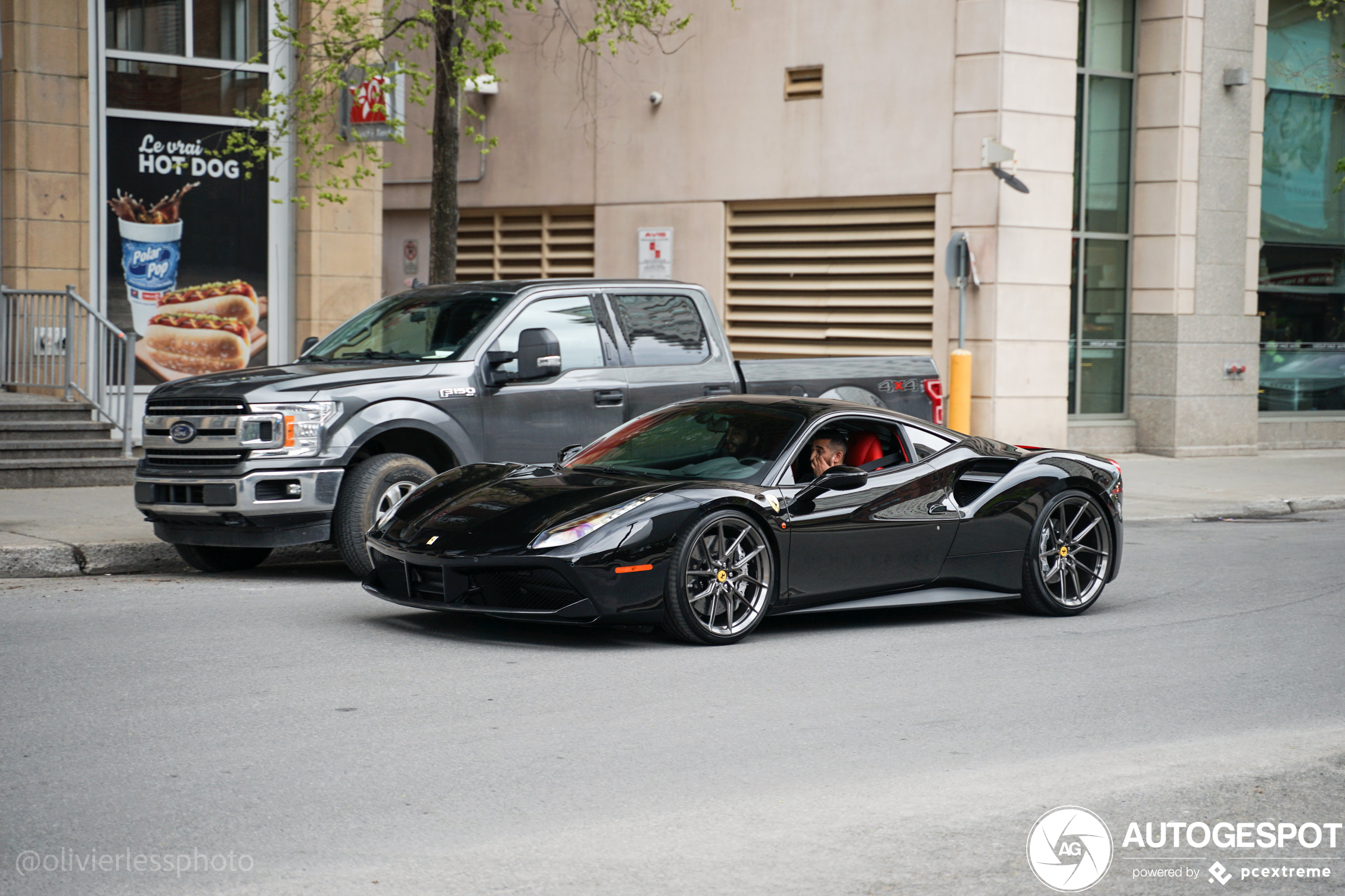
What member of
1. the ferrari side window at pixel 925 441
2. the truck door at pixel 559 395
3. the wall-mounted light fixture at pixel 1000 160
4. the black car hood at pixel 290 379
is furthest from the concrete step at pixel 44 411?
the wall-mounted light fixture at pixel 1000 160

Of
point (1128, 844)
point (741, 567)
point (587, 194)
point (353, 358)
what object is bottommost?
point (1128, 844)

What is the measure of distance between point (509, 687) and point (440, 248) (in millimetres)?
8623

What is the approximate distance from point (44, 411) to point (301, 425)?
629 cm

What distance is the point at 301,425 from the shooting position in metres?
9.59

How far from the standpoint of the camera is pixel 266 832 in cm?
466

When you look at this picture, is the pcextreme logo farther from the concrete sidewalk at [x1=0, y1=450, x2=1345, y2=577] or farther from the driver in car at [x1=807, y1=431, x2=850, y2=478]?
the concrete sidewalk at [x1=0, y1=450, x2=1345, y2=577]

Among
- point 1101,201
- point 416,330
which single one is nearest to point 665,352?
point 416,330

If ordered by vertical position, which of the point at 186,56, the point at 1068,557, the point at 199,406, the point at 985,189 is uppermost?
the point at 186,56

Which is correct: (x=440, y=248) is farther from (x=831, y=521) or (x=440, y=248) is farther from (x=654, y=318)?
(x=831, y=521)

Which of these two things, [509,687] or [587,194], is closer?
[509,687]

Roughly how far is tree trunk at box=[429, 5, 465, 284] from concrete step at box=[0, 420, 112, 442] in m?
3.49

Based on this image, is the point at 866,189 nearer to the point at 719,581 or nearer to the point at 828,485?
the point at 828,485

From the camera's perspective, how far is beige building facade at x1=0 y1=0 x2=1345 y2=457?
16.5 metres

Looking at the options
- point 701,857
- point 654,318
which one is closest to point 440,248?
point 654,318
